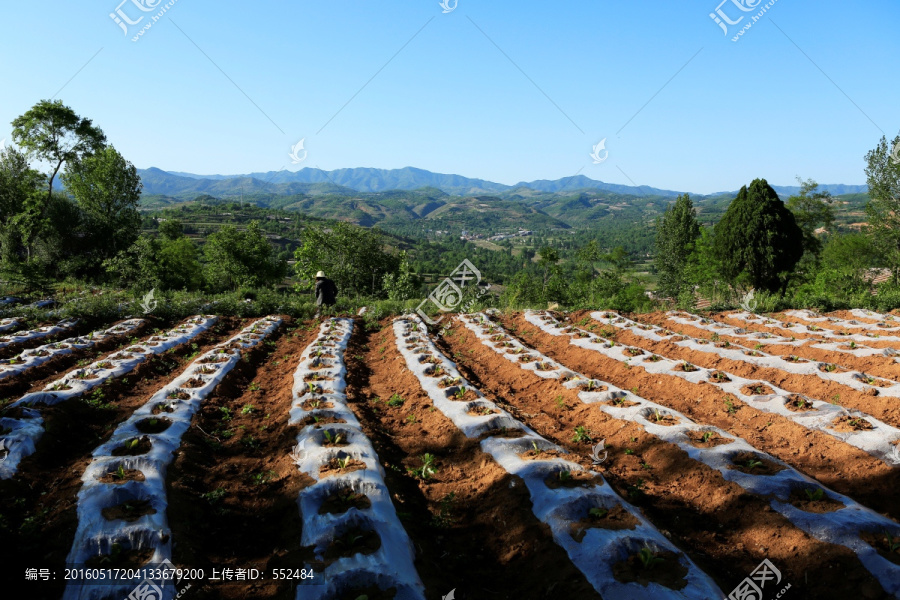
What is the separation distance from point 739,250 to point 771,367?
18218 millimetres

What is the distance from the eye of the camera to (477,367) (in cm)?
973

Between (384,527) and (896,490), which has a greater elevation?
(384,527)

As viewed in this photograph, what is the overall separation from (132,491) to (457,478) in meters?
3.02

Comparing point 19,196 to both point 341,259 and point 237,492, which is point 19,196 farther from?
point 237,492

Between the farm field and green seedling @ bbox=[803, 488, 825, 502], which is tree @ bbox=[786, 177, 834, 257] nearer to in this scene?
the farm field

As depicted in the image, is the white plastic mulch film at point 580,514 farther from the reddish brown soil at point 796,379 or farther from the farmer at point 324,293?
the farmer at point 324,293

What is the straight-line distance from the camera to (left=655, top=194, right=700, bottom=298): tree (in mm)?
36406

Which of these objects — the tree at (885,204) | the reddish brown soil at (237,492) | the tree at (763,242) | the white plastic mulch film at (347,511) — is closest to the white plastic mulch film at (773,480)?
the white plastic mulch film at (347,511)

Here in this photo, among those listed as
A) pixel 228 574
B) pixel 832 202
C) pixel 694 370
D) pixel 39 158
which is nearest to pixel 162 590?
pixel 228 574

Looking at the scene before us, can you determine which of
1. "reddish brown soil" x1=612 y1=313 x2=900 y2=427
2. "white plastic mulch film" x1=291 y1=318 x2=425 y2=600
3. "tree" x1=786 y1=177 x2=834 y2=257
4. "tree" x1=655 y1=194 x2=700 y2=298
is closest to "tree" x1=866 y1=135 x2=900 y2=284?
"tree" x1=786 y1=177 x2=834 y2=257

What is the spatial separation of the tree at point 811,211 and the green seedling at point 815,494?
1223 inches

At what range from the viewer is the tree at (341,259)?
120 ft

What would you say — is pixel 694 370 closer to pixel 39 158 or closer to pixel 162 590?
pixel 162 590

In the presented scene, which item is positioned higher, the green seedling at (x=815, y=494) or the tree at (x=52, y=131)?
the tree at (x=52, y=131)
